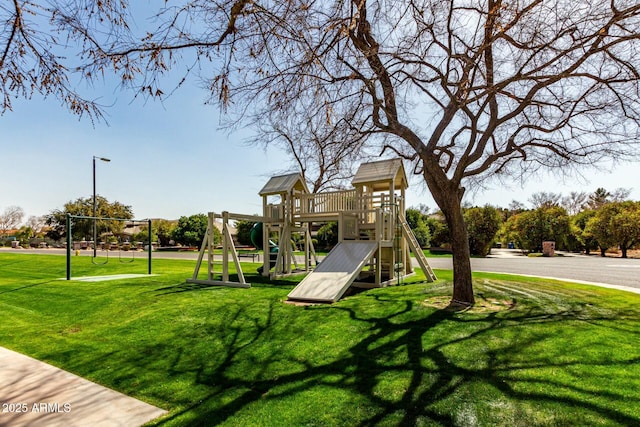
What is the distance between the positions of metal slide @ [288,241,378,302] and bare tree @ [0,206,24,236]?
9089 cm

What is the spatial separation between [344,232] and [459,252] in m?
4.87

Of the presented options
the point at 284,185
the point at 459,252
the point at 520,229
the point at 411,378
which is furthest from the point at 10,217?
the point at 411,378

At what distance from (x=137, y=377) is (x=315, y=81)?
462 centimetres

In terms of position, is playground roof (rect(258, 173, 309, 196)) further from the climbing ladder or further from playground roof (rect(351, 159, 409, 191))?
the climbing ladder

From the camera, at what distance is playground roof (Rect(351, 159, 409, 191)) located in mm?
11805

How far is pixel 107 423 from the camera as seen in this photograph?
11.0 ft

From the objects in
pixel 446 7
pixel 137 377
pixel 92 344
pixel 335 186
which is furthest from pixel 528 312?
pixel 335 186

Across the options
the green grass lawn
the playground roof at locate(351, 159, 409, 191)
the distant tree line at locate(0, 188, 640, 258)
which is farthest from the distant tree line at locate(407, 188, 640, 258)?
the green grass lawn

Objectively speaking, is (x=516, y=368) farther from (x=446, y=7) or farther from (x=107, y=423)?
(x=446, y=7)

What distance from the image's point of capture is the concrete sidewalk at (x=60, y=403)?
3.41m

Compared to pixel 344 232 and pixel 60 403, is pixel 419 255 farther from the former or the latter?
pixel 60 403

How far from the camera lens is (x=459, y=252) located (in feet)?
24.4

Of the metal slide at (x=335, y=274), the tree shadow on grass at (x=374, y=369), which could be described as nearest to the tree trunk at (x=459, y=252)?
the tree shadow on grass at (x=374, y=369)

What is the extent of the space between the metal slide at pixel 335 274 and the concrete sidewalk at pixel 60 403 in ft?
15.0
